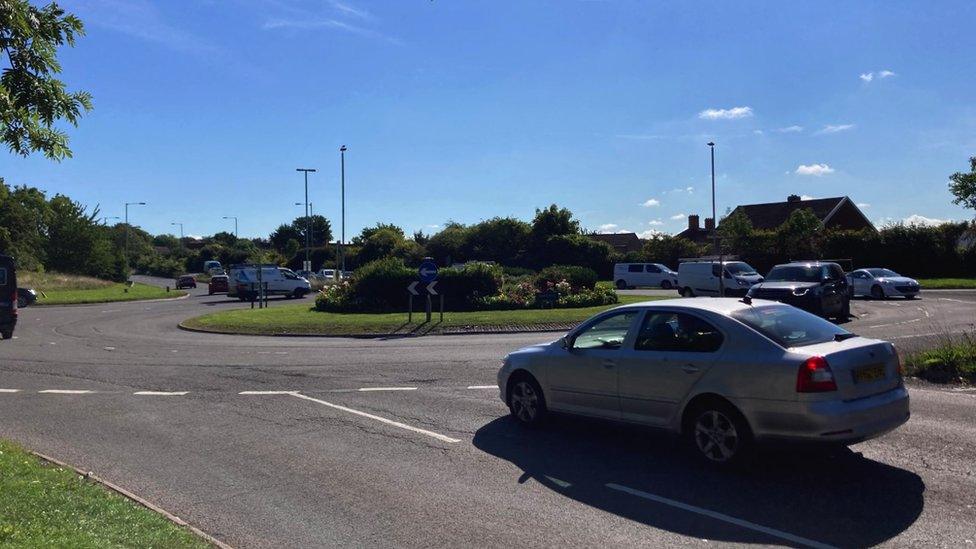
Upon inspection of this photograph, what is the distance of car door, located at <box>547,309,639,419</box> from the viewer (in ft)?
25.3

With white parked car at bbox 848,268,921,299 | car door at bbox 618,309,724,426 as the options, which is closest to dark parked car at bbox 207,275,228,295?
white parked car at bbox 848,268,921,299

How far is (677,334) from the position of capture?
24.1 feet

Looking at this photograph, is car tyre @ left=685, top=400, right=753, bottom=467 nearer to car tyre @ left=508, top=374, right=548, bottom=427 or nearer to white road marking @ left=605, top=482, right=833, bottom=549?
white road marking @ left=605, top=482, right=833, bottom=549

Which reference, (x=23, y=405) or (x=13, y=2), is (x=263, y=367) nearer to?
(x=23, y=405)

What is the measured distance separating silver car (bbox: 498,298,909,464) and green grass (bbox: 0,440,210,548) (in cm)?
411

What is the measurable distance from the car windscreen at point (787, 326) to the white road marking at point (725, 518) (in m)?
1.68

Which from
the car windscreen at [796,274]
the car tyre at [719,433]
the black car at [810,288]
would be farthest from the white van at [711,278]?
the car tyre at [719,433]

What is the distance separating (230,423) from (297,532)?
4.26 m

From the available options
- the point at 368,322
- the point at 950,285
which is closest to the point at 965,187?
the point at 950,285

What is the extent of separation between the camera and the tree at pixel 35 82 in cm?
585

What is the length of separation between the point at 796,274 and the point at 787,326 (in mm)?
17477

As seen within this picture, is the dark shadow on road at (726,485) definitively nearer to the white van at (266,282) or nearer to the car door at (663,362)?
the car door at (663,362)

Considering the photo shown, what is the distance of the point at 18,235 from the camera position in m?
73.4

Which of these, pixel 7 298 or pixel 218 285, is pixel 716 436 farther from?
pixel 218 285
